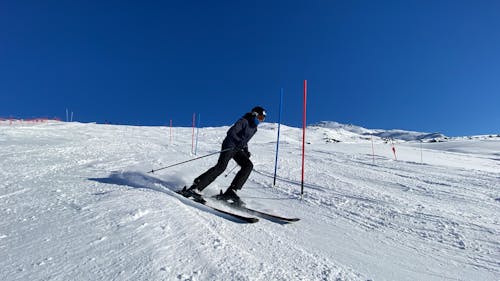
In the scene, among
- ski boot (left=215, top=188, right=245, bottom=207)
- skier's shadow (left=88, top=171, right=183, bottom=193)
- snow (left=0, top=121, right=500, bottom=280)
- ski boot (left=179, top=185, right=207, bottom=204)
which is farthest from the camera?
skier's shadow (left=88, top=171, right=183, bottom=193)

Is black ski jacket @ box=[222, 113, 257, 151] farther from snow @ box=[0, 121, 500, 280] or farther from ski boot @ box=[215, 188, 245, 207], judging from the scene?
snow @ box=[0, 121, 500, 280]

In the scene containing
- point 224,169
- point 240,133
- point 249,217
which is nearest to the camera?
point 249,217

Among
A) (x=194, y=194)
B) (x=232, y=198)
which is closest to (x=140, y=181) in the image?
(x=194, y=194)

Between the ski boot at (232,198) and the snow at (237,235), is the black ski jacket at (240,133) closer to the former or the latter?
the ski boot at (232,198)

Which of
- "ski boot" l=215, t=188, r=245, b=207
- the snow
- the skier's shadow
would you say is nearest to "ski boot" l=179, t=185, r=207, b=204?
the snow

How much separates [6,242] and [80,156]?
8.97m

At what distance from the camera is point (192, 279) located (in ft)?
7.90

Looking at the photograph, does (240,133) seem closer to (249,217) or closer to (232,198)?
(232,198)

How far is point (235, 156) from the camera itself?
617cm

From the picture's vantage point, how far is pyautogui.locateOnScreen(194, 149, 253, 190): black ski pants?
574 centimetres

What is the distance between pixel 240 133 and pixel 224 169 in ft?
2.33

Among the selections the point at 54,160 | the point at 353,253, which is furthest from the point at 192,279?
the point at 54,160

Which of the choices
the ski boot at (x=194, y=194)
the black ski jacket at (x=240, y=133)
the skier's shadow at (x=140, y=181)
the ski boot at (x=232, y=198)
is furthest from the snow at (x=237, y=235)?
the black ski jacket at (x=240, y=133)

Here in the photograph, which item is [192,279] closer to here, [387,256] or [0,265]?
[0,265]
